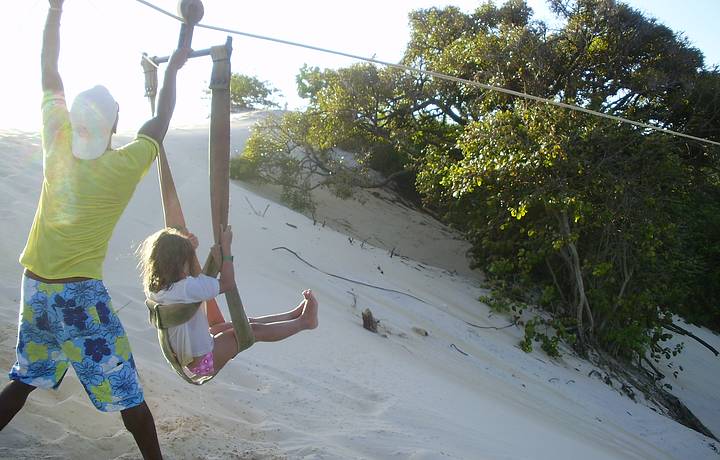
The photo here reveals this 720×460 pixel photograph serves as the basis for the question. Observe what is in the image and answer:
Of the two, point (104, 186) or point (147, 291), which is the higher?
point (104, 186)

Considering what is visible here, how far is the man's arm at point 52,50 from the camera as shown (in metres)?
3.01

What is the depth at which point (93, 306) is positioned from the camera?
277 centimetres

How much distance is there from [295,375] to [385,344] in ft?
6.36

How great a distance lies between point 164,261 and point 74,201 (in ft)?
1.72

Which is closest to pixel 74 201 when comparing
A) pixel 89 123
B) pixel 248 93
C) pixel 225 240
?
→ pixel 89 123

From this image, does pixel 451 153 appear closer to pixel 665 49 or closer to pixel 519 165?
pixel 519 165

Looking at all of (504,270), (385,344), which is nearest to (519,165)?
(504,270)

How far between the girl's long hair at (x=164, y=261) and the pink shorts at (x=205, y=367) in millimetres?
445

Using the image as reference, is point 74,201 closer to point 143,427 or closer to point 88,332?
point 88,332

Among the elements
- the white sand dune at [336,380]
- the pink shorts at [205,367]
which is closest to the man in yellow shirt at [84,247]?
the pink shorts at [205,367]

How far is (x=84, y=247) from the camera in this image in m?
2.78

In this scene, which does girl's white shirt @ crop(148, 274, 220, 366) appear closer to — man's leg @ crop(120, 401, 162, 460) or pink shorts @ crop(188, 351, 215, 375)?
pink shorts @ crop(188, 351, 215, 375)

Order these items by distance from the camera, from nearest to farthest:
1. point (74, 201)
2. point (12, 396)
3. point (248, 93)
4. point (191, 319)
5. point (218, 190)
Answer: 1. point (74, 201)
2. point (12, 396)
3. point (191, 319)
4. point (218, 190)
5. point (248, 93)

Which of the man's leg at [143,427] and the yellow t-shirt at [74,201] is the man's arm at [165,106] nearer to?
the yellow t-shirt at [74,201]
